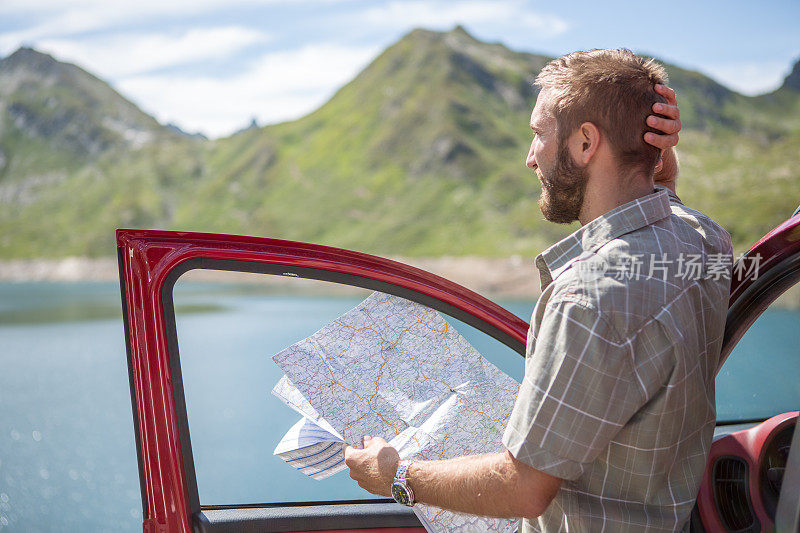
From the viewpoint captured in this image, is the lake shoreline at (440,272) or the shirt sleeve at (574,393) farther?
the lake shoreline at (440,272)

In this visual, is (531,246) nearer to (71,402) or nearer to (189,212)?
(189,212)

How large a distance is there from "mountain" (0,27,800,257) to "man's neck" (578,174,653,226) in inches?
2597

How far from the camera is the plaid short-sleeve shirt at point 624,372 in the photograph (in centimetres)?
108

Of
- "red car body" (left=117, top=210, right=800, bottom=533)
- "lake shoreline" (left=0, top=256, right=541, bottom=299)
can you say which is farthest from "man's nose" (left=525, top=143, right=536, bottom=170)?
"lake shoreline" (left=0, top=256, right=541, bottom=299)

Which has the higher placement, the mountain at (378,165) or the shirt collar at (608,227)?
the mountain at (378,165)

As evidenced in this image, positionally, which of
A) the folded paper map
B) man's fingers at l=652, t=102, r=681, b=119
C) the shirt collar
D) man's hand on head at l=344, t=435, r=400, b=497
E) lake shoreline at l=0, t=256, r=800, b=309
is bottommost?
man's hand on head at l=344, t=435, r=400, b=497

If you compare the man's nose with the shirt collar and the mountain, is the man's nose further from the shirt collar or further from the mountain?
the mountain

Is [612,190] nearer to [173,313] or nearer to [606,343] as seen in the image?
[606,343]

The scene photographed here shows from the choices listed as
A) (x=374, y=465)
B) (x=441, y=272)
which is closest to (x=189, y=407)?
(x=374, y=465)

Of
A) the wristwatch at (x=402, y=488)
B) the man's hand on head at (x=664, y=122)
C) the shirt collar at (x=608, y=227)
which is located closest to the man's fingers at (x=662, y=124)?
the man's hand on head at (x=664, y=122)

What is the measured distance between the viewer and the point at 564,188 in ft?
4.24

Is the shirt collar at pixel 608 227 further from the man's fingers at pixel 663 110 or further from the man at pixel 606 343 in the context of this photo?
the man's fingers at pixel 663 110

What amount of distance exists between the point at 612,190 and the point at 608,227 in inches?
3.3

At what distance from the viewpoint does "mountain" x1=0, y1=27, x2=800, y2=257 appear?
75250mm
